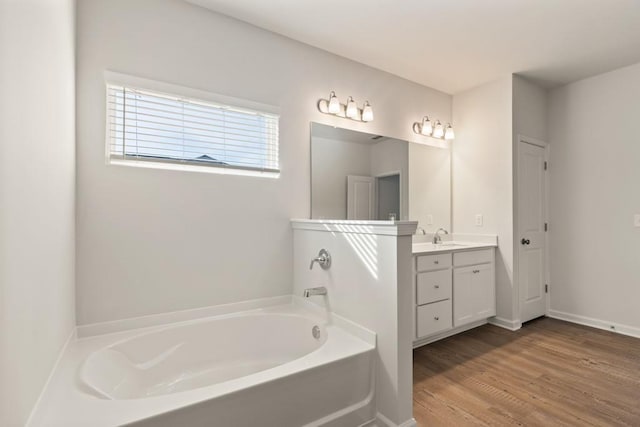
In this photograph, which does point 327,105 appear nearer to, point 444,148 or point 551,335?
point 444,148

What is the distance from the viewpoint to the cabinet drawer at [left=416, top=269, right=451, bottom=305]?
262 centimetres

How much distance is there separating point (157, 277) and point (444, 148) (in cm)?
319

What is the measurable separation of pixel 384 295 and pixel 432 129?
96.7 inches

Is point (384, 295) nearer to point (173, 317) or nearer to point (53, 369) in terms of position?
point (173, 317)

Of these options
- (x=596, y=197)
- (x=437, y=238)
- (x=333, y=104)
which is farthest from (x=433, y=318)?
(x=596, y=197)

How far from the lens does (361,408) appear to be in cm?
169

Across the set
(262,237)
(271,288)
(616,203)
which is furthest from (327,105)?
(616,203)

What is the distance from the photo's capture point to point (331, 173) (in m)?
2.77

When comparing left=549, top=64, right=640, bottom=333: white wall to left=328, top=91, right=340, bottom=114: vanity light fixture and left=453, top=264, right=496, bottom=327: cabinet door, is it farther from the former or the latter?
left=328, top=91, right=340, bottom=114: vanity light fixture

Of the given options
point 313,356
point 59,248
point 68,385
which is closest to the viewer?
point 68,385

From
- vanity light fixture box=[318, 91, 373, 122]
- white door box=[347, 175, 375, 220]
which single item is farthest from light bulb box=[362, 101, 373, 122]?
white door box=[347, 175, 375, 220]

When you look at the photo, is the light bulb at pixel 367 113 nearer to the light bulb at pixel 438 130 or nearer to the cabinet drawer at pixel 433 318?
the light bulb at pixel 438 130

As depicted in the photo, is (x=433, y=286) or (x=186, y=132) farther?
(x=433, y=286)

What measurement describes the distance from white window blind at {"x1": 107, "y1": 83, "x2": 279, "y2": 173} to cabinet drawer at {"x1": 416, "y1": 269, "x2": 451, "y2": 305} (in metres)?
1.49
